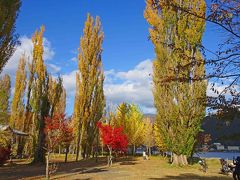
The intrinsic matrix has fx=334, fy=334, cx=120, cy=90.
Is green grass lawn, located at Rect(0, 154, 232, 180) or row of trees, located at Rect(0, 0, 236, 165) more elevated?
row of trees, located at Rect(0, 0, 236, 165)

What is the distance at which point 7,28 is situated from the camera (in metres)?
14.0

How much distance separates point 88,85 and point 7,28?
16.3 metres

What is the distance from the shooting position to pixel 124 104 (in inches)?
1981

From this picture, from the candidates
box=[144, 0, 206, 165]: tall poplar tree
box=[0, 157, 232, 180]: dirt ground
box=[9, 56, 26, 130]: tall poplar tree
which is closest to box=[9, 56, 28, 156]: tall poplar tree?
box=[9, 56, 26, 130]: tall poplar tree

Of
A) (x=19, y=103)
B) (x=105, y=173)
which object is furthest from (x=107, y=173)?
(x=19, y=103)

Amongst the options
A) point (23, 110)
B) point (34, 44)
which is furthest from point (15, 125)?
point (34, 44)

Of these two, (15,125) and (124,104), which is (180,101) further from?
(124,104)

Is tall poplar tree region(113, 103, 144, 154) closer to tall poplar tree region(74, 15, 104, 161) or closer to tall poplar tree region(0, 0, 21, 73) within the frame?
tall poplar tree region(74, 15, 104, 161)

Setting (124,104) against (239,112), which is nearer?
(239,112)

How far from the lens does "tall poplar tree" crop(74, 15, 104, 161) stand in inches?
1159

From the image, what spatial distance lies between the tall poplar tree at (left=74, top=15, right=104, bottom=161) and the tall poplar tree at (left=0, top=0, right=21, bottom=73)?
15.5 m

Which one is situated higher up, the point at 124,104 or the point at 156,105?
the point at 124,104

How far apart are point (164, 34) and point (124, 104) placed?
962 inches

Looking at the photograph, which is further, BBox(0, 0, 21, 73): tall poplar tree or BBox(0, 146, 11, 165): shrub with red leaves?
A: BBox(0, 146, 11, 165): shrub with red leaves
